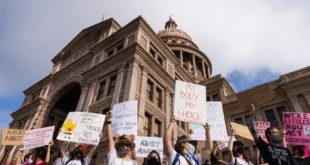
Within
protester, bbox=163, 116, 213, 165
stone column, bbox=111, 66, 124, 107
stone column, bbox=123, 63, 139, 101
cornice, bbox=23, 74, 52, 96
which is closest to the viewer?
protester, bbox=163, 116, 213, 165

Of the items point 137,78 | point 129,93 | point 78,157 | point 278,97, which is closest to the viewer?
point 78,157

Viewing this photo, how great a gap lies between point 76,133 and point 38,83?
23788 mm

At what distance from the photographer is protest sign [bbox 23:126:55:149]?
8742 millimetres

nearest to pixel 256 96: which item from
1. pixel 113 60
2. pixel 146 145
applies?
pixel 146 145

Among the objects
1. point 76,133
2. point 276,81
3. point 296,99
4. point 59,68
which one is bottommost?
point 76,133

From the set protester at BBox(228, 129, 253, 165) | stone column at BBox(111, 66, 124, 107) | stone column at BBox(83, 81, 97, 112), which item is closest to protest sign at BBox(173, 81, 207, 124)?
protester at BBox(228, 129, 253, 165)

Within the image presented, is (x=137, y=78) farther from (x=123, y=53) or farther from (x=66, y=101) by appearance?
(x=66, y=101)

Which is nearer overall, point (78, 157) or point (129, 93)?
point (78, 157)

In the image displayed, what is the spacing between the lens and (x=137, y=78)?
17.3 m

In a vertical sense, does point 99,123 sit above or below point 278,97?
below

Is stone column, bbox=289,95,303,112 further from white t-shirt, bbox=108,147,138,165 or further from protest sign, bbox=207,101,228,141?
white t-shirt, bbox=108,147,138,165

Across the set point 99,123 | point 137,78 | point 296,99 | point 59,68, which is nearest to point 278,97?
point 296,99

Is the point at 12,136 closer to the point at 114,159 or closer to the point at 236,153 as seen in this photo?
the point at 114,159

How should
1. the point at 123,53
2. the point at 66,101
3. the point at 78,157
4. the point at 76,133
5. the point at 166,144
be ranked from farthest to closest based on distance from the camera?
the point at 66,101
the point at 123,53
the point at 76,133
the point at 78,157
the point at 166,144
